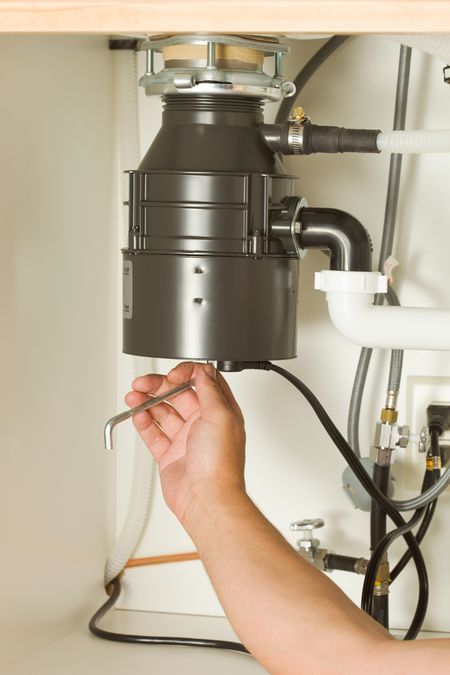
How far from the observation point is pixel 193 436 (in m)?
0.92

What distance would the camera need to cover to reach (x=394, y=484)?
1.26 metres

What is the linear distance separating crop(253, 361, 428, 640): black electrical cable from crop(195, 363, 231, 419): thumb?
0.05 metres

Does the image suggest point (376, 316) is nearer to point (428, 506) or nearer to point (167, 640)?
point (428, 506)

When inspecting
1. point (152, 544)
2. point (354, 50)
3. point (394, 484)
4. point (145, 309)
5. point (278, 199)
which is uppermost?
point (354, 50)

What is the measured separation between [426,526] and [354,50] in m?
0.60

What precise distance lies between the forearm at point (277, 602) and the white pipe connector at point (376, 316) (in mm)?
214

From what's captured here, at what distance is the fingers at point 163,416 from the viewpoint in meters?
1.00

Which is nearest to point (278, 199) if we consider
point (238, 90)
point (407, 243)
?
point (238, 90)

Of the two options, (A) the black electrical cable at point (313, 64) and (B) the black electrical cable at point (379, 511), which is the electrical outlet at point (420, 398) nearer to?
(B) the black electrical cable at point (379, 511)

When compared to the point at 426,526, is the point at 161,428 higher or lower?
higher
